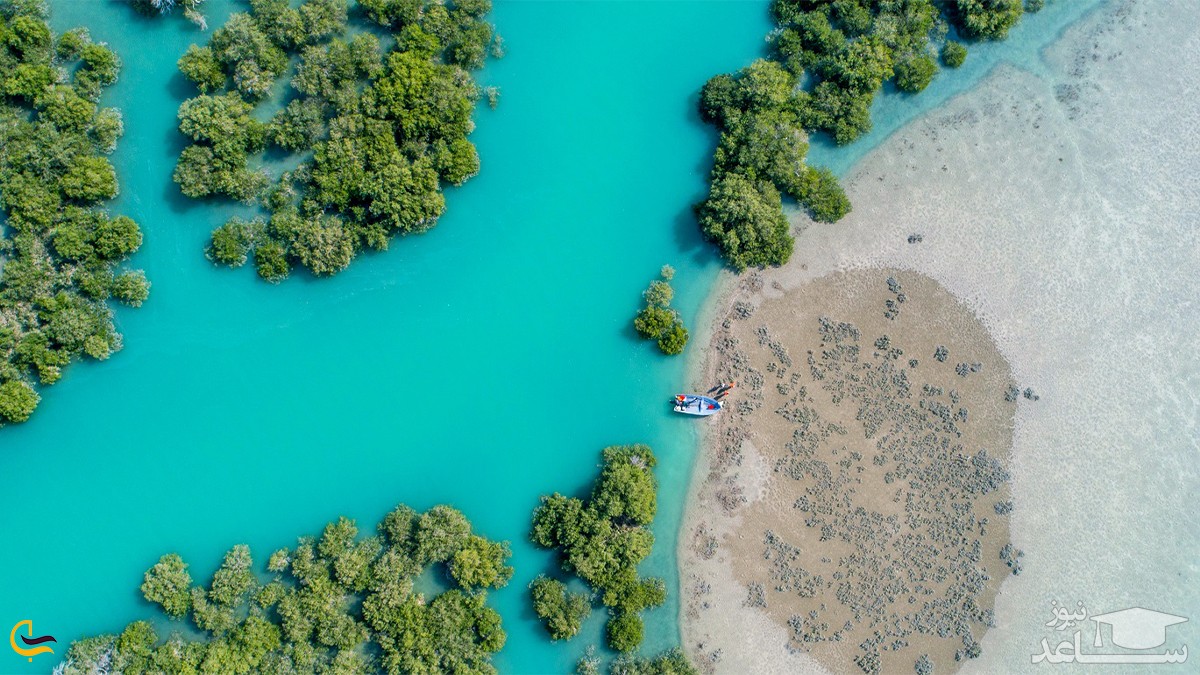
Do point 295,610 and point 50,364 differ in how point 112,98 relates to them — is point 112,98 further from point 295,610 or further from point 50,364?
point 295,610

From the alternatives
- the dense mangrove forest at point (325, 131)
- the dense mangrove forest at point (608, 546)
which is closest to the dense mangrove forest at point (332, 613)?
the dense mangrove forest at point (608, 546)

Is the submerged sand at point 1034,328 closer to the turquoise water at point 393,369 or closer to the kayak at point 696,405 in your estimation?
the kayak at point 696,405

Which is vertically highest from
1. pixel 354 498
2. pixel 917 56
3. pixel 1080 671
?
pixel 917 56

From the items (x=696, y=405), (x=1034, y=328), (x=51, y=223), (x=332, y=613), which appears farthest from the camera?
(x=1034, y=328)

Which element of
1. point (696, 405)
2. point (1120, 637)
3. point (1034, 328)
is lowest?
point (1120, 637)

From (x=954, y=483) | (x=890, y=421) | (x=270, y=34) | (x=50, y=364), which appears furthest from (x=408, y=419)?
(x=954, y=483)

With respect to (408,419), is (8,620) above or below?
below

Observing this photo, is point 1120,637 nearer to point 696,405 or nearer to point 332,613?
point 696,405

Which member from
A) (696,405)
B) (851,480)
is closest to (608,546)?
(696,405)
